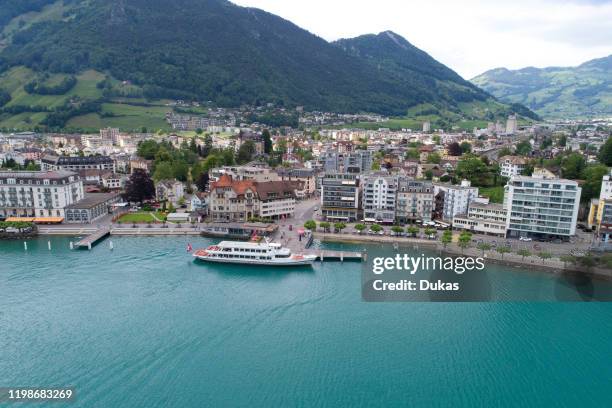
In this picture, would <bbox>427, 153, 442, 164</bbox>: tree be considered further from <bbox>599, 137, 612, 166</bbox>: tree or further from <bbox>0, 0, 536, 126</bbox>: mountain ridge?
<bbox>0, 0, 536, 126</bbox>: mountain ridge

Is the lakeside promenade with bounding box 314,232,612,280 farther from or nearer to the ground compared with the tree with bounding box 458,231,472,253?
nearer to the ground

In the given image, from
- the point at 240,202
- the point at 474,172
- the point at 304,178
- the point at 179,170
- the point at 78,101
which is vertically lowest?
the point at 240,202

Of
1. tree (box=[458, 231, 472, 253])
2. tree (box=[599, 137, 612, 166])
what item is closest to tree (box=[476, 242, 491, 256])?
tree (box=[458, 231, 472, 253])

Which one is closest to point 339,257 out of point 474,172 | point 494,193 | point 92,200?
point 494,193

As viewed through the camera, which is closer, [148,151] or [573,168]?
[573,168]

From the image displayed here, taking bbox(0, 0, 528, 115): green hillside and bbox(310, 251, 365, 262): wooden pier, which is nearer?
bbox(310, 251, 365, 262): wooden pier

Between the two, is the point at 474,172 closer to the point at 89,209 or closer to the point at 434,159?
the point at 434,159

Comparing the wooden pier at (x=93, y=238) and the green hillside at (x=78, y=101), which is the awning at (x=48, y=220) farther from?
the green hillside at (x=78, y=101)
